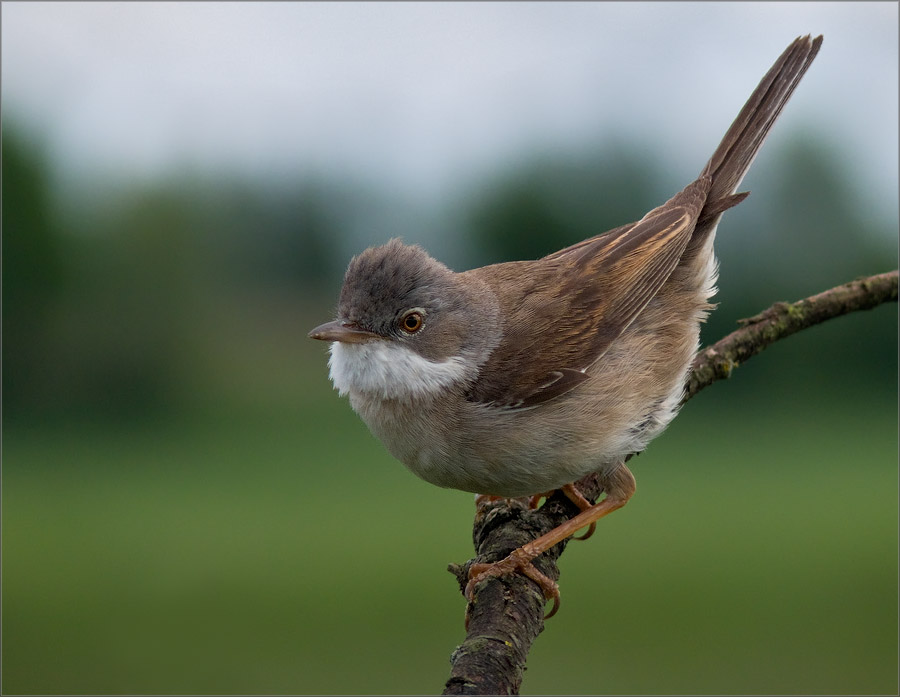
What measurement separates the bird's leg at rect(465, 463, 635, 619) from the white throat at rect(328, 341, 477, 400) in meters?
0.83

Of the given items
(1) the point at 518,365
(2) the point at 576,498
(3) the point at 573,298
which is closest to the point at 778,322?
(3) the point at 573,298

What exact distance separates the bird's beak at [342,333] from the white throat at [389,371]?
0.14 ft

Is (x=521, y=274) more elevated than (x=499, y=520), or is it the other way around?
(x=521, y=274)

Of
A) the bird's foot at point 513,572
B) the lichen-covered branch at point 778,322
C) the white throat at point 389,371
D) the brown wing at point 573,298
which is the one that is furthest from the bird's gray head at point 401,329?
the lichen-covered branch at point 778,322

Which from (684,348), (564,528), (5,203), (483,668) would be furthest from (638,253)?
(5,203)

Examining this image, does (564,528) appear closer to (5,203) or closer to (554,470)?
(554,470)

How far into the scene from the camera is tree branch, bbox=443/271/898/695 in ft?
9.57

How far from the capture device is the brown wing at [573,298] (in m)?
4.01

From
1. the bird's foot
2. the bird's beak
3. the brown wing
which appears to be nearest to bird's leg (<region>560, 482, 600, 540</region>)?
the bird's foot

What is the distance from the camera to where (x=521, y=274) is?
4469 millimetres

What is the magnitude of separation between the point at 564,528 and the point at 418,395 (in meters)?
1.00

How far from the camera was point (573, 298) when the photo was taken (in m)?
4.31

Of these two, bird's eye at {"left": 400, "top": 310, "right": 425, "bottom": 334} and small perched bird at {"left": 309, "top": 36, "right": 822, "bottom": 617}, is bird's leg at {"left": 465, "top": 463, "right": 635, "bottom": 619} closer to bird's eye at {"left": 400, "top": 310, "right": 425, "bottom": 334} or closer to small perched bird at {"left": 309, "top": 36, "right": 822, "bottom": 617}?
small perched bird at {"left": 309, "top": 36, "right": 822, "bottom": 617}

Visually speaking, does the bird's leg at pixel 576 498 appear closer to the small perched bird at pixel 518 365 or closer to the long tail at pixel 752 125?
the small perched bird at pixel 518 365
